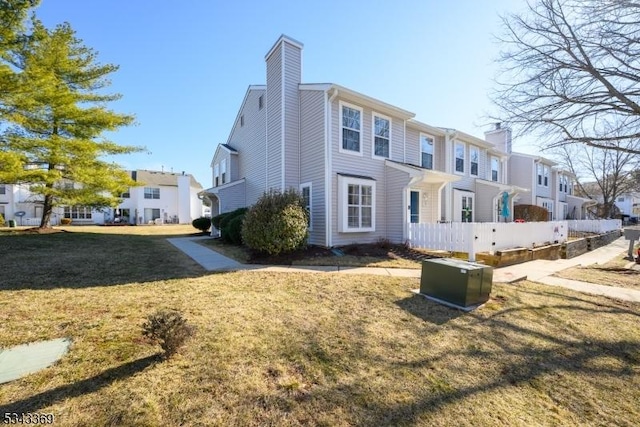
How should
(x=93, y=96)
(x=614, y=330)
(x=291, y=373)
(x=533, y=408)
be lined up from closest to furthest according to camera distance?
(x=533, y=408) < (x=291, y=373) < (x=614, y=330) < (x=93, y=96)

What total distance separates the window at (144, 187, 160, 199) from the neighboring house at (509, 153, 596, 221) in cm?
3844

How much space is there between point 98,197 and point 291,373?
56.5ft

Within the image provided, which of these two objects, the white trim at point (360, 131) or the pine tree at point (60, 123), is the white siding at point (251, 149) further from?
the pine tree at point (60, 123)

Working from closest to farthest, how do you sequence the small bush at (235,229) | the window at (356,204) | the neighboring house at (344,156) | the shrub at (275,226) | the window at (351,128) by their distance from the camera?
the shrub at (275,226) → the window at (356,204) → the neighboring house at (344,156) → the window at (351,128) → the small bush at (235,229)

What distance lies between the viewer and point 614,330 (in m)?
4.67

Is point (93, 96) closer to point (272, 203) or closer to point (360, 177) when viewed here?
point (272, 203)

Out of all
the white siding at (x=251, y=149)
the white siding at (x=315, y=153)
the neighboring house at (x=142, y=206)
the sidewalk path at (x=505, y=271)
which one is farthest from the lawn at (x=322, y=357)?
the neighboring house at (x=142, y=206)

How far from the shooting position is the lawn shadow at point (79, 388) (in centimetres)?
238

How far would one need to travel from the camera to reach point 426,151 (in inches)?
581

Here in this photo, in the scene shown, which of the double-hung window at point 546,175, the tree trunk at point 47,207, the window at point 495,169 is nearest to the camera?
the tree trunk at point 47,207

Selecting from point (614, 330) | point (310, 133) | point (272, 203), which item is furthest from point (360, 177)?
point (614, 330)

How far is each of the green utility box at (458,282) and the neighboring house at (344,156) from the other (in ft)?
16.9

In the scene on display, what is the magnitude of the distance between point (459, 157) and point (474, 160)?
168 centimetres

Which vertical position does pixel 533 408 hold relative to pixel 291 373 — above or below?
below
